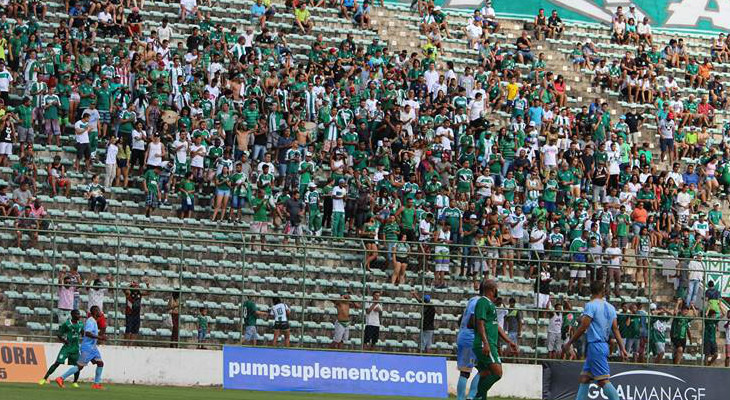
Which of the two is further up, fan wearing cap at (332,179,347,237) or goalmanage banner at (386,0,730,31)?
goalmanage banner at (386,0,730,31)

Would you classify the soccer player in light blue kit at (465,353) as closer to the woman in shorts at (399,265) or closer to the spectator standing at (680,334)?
the woman in shorts at (399,265)

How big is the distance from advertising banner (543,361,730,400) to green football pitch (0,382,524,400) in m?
Result: 2.94

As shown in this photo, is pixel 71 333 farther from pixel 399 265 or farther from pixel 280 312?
pixel 399 265

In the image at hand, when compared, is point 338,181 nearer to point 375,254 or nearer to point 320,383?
point 375,254

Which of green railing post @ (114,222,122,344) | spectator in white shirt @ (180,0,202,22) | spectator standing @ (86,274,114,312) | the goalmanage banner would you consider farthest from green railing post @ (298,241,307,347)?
the goalmanage banner

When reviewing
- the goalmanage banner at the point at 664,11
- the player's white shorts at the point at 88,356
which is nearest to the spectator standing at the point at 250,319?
the player's white shorts at the point at 88,356

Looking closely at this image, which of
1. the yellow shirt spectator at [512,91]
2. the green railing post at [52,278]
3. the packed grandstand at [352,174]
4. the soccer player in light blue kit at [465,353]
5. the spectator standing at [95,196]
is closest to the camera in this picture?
the soccer player in light blue kit at [465,353]

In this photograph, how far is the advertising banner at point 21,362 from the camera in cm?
2790

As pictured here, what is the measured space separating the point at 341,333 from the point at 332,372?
1.13 metres

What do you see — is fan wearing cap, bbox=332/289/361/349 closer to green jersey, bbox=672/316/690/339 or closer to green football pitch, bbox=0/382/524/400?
green football pitch, bbox=0/382/524/400

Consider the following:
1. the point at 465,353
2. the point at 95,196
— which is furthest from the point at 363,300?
the point at 465,353

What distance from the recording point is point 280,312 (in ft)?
101

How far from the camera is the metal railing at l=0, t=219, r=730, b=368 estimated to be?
29.8 m

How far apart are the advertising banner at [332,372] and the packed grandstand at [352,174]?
614mm
